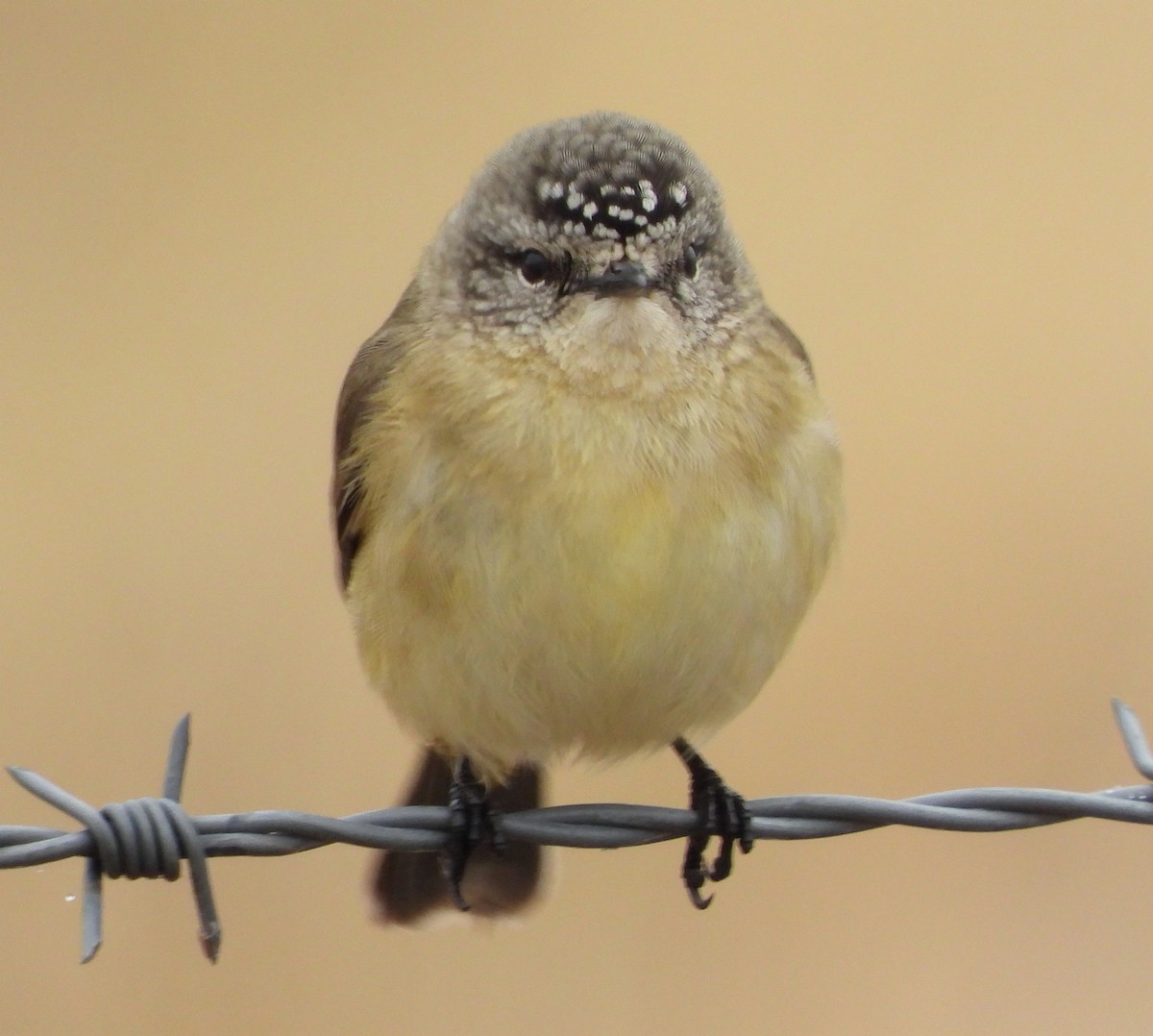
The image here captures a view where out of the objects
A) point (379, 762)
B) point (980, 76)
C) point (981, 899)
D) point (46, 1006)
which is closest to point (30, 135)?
point (379, 762)

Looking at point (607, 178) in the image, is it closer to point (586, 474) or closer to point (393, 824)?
point (586, 474)

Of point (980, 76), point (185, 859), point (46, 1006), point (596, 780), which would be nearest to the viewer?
point (185, 859)

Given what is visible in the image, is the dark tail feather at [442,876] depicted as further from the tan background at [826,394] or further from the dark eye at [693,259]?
the dark eye at [693,259]

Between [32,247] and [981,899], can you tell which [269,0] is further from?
[981,899]

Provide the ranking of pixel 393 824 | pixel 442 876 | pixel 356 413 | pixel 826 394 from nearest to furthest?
pixel 393 824
pixel 356 413
pixel 442 876
pixel 826 394

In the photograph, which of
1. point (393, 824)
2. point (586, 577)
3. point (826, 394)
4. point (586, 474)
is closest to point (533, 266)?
point (586, 474)
